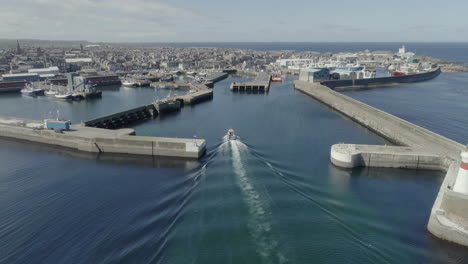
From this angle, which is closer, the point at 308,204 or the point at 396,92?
Result: the point at 308,204

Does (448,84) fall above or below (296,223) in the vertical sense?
above

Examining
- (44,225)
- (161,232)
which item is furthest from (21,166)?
(161,232)

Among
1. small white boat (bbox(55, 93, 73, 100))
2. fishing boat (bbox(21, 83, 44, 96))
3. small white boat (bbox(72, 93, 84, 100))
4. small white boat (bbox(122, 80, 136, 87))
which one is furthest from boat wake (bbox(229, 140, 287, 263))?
small white boat (bbox(122, 80, 136, 87))

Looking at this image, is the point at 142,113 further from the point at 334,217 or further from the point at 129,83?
the point at 129,83

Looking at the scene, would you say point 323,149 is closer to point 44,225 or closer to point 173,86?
point 44,225

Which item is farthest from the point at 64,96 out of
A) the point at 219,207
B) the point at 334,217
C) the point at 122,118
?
the point at 334,217

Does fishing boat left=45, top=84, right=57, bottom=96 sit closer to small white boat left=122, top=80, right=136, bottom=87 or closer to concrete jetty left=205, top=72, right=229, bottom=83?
small white boat left=122, top=80, right=136, bottom=87

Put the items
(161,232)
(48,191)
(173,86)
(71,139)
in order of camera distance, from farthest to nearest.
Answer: (173,86)
(71,139)
(48,191)
(161,232)
